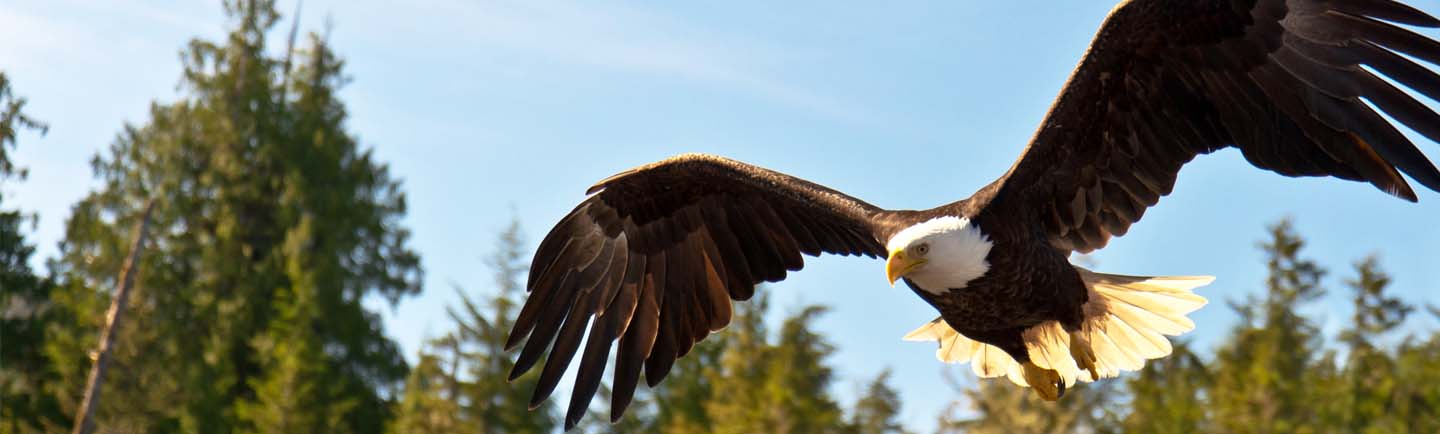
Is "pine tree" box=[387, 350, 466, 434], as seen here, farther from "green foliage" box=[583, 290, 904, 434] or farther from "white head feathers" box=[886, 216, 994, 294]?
"white head feathers" box=[886, 216, 994, 294]

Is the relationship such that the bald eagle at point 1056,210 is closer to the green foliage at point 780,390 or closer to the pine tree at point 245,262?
the green foliage at point 780,390

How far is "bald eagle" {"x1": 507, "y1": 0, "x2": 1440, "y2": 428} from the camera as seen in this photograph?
609 cm

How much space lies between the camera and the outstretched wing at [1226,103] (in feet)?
19.4

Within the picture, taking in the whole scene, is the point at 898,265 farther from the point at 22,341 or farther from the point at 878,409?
the point at 22,341

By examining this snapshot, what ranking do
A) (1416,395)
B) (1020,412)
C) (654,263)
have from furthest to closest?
(1416,395)
(1020,412)
(654,263)

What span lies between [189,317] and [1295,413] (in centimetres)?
1608

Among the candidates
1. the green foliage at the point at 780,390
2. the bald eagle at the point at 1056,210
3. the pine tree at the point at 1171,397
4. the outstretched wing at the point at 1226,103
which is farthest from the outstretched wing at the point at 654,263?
the pine tree at the point at 1171,397

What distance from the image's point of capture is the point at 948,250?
6.50 metres

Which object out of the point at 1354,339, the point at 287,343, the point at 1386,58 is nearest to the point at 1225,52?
the point at 1386,58

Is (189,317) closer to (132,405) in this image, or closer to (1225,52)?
(132,405)

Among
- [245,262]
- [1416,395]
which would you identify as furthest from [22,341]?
[1416,395]

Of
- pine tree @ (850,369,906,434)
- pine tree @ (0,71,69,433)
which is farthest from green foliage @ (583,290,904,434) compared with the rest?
pine tree @ (0,71,69,433)

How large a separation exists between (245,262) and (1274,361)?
15967 mm

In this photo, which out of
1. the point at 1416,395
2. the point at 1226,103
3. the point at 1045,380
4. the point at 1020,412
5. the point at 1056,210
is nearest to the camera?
the point at 1226,103
